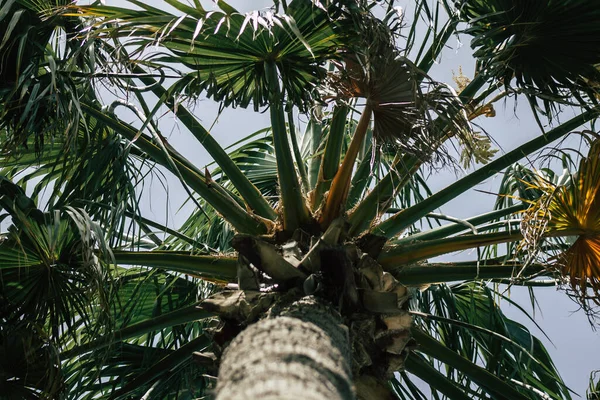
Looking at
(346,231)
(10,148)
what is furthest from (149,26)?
(346,231)

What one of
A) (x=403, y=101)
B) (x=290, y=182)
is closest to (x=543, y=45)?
(x=403, y=101)

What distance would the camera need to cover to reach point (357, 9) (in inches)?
127

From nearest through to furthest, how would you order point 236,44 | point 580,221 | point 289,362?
point 289,362 → point 236,44 → point 580,221

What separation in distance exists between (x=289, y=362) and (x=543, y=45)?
2563 millimetres

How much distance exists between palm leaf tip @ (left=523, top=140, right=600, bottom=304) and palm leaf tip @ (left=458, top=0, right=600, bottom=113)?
408 mm

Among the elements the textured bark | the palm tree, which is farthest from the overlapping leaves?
the textured bark

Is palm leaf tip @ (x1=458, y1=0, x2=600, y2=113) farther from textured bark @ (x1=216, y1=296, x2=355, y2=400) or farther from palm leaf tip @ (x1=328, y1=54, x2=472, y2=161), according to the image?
textured bark @ (x1=216, y1=296, x2=355, y2=400)

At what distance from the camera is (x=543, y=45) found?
3779 millimetres

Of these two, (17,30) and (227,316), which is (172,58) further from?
(227,316)

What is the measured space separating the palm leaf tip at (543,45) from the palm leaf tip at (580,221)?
0.41 m

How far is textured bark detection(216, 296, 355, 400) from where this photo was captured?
1.79 meters

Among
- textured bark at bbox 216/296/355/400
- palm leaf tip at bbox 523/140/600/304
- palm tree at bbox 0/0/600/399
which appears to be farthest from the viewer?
palm leaf tip at bbox 523/140/600/304

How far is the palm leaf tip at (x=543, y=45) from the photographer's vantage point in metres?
3.62

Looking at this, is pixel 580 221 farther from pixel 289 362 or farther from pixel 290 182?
pixel 289 362
